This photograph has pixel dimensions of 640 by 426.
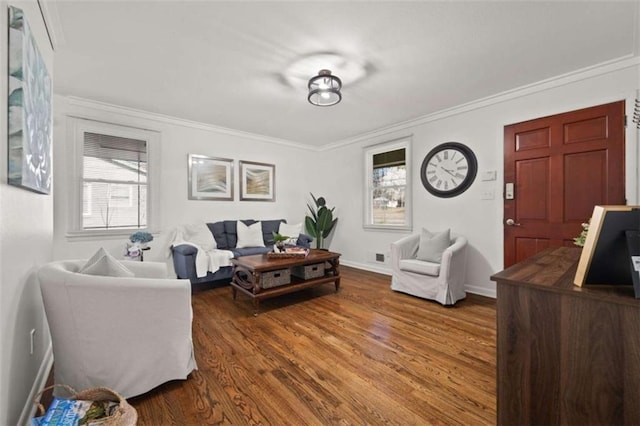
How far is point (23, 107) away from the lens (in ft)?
3.94

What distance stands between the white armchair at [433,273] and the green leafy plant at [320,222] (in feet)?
6.32

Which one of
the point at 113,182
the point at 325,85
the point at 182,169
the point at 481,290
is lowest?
the point at 481,290

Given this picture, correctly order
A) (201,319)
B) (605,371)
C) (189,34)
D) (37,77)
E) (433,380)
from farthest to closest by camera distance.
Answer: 1. (201,319)
2. (189,34)
3. (433,380)
4. (37,77)
5. (605,371)

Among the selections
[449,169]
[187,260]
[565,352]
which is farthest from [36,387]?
[449,169]

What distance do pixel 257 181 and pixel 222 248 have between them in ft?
4.57

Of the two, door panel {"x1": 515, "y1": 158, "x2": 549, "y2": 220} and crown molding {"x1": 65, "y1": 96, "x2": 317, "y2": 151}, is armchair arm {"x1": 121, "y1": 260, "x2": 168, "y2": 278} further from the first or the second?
door panel {"x1": 515, "y1": 158, "x2": 549, "y2": 220}

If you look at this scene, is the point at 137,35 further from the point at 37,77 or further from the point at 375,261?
the point at 375,261

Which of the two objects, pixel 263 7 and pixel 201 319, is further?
pixel 201 319

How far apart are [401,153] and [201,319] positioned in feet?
11.8

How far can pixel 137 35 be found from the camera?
7.02 ft

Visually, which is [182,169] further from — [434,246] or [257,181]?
[434,246]

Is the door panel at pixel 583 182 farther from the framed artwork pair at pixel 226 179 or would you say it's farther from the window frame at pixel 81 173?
the window frame at pixel 81 173

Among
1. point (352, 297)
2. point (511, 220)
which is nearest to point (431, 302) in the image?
point (352, 297)

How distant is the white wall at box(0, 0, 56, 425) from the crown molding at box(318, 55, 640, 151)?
3980mm
